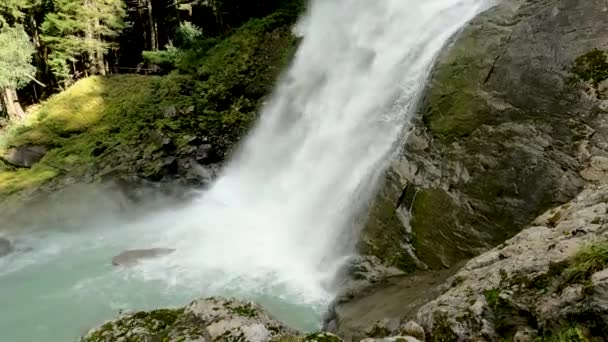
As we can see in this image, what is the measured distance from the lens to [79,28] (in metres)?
21.9

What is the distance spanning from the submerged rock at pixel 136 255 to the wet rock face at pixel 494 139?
17.1ft

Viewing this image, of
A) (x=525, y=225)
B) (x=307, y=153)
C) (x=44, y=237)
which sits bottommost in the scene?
(x=525, y=225)

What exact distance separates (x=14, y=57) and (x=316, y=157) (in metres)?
15.5

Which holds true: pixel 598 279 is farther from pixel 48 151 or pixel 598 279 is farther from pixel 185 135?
pixel 48 151

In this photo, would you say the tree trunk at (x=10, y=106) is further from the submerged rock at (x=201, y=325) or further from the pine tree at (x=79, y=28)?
the submerged rock at (x=201, y=325)

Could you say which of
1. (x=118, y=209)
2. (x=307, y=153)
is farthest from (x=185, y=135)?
(x=307, y=153)

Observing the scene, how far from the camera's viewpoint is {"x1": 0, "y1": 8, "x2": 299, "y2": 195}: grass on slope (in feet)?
54.1

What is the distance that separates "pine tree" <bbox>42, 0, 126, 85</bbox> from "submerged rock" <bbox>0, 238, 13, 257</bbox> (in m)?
11.6

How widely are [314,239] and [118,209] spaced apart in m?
7.22

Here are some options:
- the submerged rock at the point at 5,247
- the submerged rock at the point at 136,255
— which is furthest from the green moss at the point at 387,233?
the submerged rock at the point at 5,247

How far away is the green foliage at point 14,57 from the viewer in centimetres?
2027

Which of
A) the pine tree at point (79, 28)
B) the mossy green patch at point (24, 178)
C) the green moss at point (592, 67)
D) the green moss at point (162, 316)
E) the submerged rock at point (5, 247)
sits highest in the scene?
the pine tree at point (79, 28)

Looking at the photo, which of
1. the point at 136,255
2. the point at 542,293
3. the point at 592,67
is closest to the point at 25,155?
the point at 136,255

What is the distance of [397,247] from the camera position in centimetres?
879
